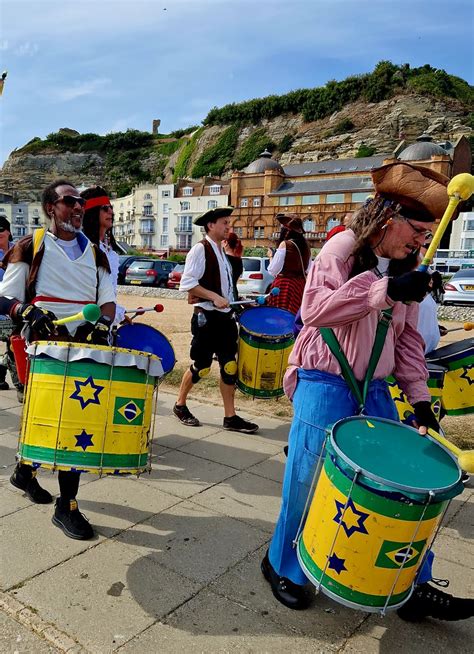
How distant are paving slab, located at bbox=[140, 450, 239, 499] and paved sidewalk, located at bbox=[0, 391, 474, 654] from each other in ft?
0.05

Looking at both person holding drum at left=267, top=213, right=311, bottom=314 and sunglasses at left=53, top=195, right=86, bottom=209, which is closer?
sunglasses at left=53, top=195, right=86, bottom=209

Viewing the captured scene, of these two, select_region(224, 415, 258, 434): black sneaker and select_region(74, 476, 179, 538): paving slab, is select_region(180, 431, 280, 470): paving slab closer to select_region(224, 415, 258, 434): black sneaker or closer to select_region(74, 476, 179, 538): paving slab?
select_region(224, 415, 258, 434): black sneaker

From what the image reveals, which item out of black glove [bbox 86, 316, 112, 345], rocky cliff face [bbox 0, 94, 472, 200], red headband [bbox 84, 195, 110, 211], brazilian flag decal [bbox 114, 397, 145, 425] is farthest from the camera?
rocky cliff face [bbox 0, 94, 472, 200]

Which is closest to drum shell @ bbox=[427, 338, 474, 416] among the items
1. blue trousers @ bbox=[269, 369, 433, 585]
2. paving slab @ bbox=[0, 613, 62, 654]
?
blue trousers @ bbox=[269, 369, 433, 585]

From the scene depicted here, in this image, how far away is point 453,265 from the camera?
29766 mm

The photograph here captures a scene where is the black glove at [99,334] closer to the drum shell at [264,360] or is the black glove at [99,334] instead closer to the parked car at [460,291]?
the drum shell at [264,360]

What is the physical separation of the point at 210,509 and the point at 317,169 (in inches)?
2552

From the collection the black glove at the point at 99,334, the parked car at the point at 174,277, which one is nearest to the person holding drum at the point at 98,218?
the black glove at the point at 99,334

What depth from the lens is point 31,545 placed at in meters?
2.78

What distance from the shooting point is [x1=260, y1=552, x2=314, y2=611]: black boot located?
2.35m

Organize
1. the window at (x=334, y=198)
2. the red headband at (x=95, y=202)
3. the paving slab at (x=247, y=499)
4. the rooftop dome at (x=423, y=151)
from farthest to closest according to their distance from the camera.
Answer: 1. the rooftop dome at (x=423, y=151)
2. the window at (x=334, y=198)
3. the red headband at (x=95, y=202)
4. the paving slab at (x=247, y=499)

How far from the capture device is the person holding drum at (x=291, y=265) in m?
5.88

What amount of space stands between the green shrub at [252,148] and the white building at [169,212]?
507 inches

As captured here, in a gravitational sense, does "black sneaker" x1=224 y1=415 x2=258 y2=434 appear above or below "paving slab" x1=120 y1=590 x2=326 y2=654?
below
